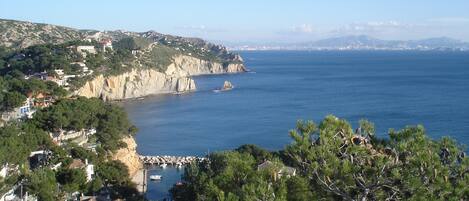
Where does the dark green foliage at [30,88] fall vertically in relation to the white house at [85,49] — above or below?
below

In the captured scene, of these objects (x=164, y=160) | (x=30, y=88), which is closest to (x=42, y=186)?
(x=164, y=160)

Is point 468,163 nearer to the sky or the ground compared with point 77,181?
nearer to the sky

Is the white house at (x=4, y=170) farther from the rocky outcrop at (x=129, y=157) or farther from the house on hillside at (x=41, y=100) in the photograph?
the house on hillside at (x=41, y=100)

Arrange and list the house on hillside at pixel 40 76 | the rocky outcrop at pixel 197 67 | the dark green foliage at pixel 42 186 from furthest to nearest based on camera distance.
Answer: the rocky outcrop at pixel 197 67 < the house on hillside at pixel 40 76 < the dark green foliage at pixel 42 186

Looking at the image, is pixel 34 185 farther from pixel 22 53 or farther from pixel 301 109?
pixel 22 53

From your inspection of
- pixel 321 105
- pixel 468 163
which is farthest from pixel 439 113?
pixel 468 163

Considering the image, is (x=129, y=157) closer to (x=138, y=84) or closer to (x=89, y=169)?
(x=89, y=169)

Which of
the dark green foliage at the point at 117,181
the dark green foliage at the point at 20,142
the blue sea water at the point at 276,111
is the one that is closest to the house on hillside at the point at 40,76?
the blue sea water at the point at 276,111

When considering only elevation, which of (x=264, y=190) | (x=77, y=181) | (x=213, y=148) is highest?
(x=264, y=190)

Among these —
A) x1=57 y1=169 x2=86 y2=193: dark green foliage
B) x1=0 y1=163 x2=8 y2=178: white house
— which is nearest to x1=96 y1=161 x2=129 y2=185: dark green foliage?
x1=57 y1=169 x2=86 y2=193: dark green foliage
